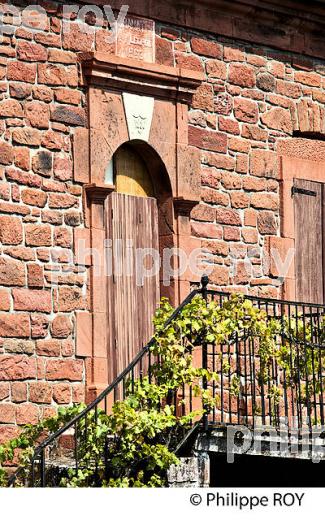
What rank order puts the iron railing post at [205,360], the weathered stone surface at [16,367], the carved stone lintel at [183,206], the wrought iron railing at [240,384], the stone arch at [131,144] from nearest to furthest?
the wrought iron railing at [240,384] → the iron railing post at [205,360] → the weathered stone surface at [16,367] → the stone arch at [131,144] → the carved stone lintel at [183,206]

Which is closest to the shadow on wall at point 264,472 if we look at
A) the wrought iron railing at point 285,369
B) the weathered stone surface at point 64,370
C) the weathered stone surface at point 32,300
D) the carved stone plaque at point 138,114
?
the wrought iron railing at point 285,369

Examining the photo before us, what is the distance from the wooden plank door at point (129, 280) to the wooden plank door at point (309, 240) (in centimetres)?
196

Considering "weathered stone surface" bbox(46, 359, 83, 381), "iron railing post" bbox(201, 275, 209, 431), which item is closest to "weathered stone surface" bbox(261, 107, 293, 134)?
"iron railing post" bbox(201, 275, 209, 431)

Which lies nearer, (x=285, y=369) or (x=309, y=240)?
(x=285, y=369)

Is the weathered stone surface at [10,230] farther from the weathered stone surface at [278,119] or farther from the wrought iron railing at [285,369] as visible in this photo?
the weathered stone surface at [278,119]

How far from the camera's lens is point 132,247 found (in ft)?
47.7

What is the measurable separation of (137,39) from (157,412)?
12.8ft

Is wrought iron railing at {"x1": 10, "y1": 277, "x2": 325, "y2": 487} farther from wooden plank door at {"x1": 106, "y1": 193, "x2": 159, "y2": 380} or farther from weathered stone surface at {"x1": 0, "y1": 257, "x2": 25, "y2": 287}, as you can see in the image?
weathered stone surface at {"x1": 0, "y1": 257, "x2": 25, "y2": 287}

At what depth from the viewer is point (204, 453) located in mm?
12562

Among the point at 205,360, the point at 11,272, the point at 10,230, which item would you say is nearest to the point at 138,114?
the point at 10,230

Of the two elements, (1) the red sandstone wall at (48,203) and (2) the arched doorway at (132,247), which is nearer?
(1) the red sandstone wall at (48,203)

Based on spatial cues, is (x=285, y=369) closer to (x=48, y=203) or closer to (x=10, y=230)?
(x=48, y=203)

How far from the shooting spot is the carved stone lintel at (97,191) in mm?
13906

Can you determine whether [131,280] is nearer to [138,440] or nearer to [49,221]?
[49,221]
